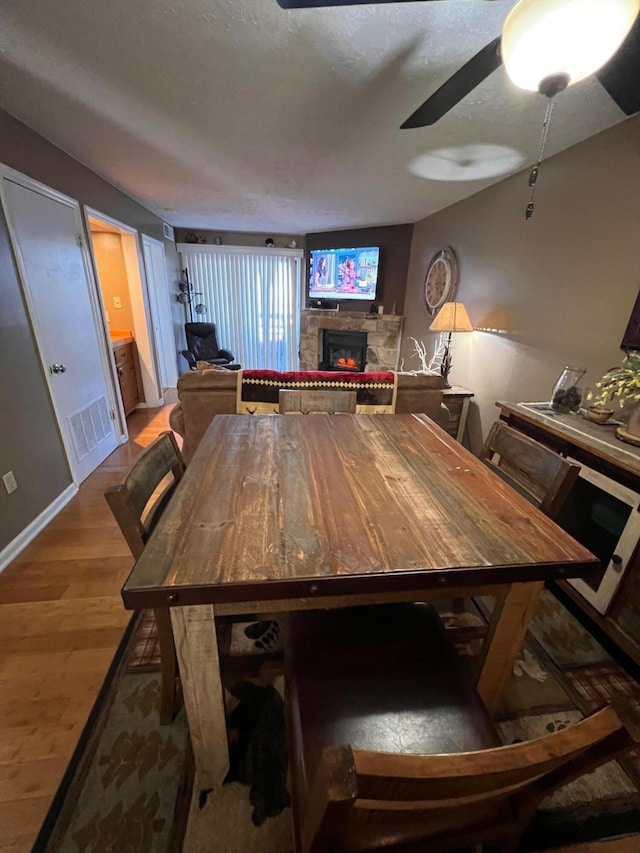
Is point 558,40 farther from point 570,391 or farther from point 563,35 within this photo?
point 570,391

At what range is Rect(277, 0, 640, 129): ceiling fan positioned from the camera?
0.78 m

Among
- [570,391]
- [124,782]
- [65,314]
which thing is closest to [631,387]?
[570,391]

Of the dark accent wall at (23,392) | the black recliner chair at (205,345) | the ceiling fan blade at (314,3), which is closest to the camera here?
the ceiling fan blade at (314,3)

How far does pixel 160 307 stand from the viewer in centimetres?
479

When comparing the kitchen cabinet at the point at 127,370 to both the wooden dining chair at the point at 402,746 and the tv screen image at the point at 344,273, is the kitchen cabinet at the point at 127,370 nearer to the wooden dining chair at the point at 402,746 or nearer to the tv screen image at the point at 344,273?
the tv screen image at the point at 344,273

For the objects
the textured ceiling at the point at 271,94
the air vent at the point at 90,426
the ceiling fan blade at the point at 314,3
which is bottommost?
the air vent at the point at 90,426

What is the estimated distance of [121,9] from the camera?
48.2 inches

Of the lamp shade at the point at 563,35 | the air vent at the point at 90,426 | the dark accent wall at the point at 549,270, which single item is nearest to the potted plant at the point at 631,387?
the dark accent wall at the point at 549,270

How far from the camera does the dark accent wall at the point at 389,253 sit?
4.50 metres

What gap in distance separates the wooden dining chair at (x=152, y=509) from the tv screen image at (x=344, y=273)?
4.35m

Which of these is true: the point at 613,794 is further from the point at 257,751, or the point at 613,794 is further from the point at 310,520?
the point at 310,520

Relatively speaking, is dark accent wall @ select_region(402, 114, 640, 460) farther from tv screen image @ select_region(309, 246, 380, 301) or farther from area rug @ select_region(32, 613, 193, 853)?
area rug @ select_region(32, 613, 193, 853)

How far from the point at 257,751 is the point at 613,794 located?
43.3 inches

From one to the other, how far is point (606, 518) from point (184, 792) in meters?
1.82
